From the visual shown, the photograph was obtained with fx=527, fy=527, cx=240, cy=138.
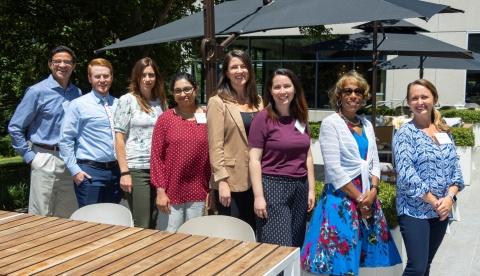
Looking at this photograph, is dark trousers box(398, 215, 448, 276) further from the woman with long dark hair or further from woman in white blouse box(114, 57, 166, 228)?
woman in white blouse box(114, 57, 166, 228)

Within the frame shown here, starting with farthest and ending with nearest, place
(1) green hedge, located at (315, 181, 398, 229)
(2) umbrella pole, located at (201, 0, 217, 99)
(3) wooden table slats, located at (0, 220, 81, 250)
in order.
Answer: (1) green hedge, located at (315, 181, 398, 229)
(2) umbrella pole, located at (201, 0, 217, 99)
(3) wooden table slats, located at (0, 220, 81, 250)

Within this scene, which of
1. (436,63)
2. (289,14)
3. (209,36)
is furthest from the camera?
(436,63)

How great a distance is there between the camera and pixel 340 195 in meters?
3.49

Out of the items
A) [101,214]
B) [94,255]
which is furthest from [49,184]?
[94,255]

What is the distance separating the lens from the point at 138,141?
4.12 meters

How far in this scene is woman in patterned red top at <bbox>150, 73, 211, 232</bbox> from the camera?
3.84 meters

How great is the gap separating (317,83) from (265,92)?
725 inches

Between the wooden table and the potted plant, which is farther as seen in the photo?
the potted plant

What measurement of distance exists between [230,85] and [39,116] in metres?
1.81

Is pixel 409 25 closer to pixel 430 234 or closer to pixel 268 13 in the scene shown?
pixel 268 13

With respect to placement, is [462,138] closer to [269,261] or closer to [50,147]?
[50,147]

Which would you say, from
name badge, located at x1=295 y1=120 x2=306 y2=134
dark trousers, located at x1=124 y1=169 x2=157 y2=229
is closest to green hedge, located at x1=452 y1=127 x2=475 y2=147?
name badge, located at x1=295 y1=120 x2=306 y2=134

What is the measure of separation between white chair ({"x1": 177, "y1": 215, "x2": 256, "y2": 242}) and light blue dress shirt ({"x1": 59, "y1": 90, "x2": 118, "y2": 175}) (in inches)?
51.3

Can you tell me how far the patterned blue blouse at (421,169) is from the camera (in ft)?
11.2
